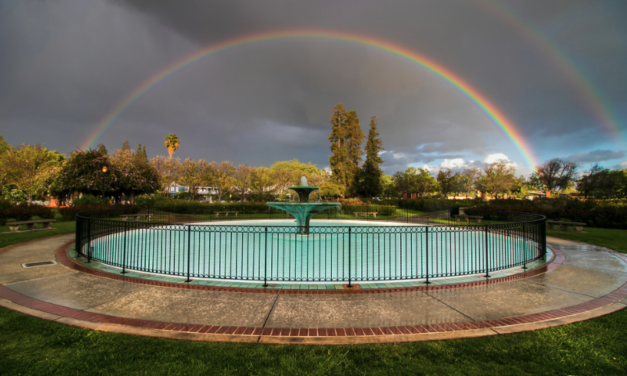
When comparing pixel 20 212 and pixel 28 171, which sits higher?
pixel 28 171

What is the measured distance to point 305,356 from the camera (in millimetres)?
3617

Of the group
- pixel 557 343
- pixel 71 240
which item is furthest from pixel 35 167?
pixel 557 343

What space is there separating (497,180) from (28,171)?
87.7m

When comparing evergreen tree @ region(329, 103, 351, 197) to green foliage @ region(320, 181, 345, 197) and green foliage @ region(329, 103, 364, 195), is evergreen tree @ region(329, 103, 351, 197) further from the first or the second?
green foliage @ region(320, 181, 345, 197)

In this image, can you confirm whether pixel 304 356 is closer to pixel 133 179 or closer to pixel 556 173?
pixel 133 179

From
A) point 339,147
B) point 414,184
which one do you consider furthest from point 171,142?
point 414,184

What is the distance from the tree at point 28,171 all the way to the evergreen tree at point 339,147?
4219 cm

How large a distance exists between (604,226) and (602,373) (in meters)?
22.7

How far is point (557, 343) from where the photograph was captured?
13.2ft

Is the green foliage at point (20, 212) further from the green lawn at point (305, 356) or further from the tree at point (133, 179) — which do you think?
the green lawn at point (305, 356)

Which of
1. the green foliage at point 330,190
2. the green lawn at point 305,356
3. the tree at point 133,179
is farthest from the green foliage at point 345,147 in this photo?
the green lawn at point 305,356

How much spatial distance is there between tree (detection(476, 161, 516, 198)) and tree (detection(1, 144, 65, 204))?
267ft

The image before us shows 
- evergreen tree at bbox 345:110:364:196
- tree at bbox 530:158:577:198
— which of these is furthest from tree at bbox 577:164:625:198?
evergreen tree at bbox 345:110:364:196

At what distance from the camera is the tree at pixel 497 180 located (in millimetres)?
64875
